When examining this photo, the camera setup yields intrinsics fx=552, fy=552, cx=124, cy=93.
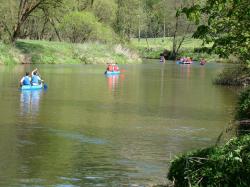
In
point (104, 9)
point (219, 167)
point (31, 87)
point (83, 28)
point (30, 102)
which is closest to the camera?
point (219, 167)

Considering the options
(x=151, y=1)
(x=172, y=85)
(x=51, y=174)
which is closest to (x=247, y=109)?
(x=51, y=174)

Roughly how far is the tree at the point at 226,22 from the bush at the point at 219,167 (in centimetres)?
260

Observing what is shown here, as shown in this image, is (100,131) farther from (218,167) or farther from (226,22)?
(218,167)

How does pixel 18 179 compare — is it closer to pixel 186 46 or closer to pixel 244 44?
pixel 244 44

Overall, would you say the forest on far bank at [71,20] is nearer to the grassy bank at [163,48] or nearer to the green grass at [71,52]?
the green grass at [71,52]

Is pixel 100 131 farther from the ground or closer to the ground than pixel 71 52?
closer to the ground

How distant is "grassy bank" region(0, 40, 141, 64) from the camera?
207 feet

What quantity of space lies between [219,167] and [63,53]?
6312 cm

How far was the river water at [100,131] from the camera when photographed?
14.3 m

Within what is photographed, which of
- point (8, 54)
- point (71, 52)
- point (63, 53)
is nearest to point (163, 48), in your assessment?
point (71, 52)

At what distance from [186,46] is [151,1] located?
20.7m

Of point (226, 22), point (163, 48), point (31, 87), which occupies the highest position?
point (226, 22)

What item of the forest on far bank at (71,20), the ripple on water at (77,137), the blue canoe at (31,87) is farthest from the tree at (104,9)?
the ripple on water at (77,137)

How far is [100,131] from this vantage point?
21000 mm
